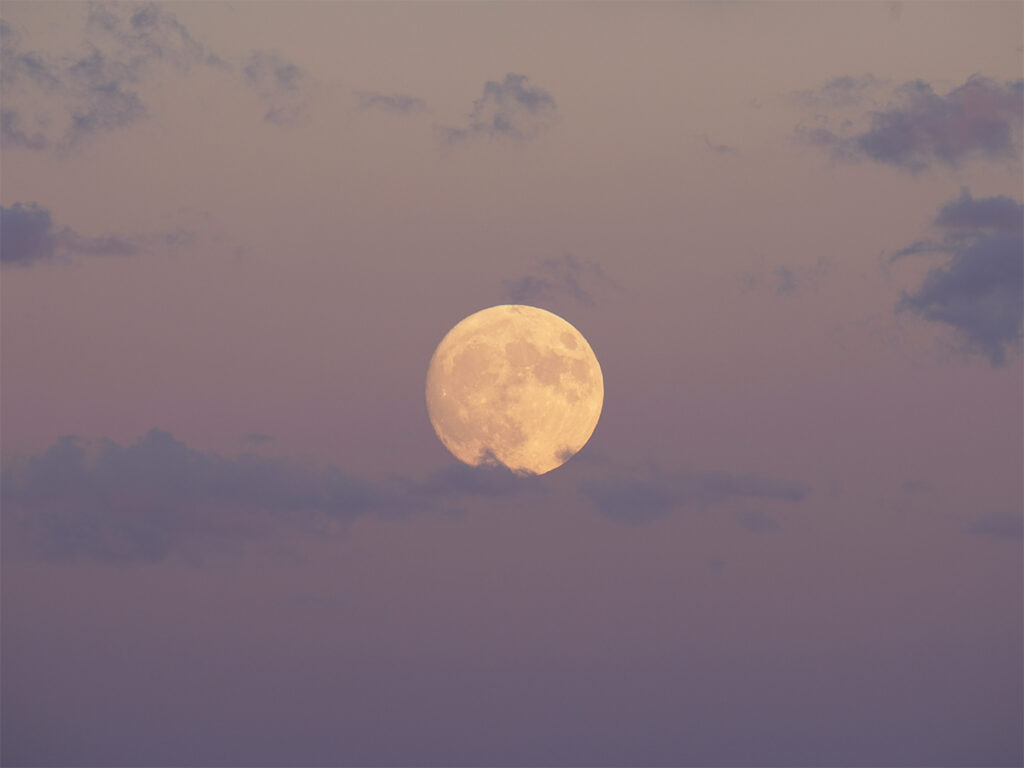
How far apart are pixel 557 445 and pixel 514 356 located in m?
6.57

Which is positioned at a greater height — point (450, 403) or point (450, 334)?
point (450, 334)

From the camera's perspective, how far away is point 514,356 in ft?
257

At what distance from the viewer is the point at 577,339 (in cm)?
8262

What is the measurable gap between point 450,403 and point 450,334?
16.4 ft

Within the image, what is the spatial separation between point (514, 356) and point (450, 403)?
5016 millimetres

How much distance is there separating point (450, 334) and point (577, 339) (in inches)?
312

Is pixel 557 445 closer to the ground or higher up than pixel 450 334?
closer to the ground

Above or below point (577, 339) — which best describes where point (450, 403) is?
below

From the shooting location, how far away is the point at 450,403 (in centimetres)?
7981

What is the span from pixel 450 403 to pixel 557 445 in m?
7.08

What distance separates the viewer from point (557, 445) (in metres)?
80.9

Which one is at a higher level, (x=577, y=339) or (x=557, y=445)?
(x=577, y=339)

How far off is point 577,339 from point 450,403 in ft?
30.1
